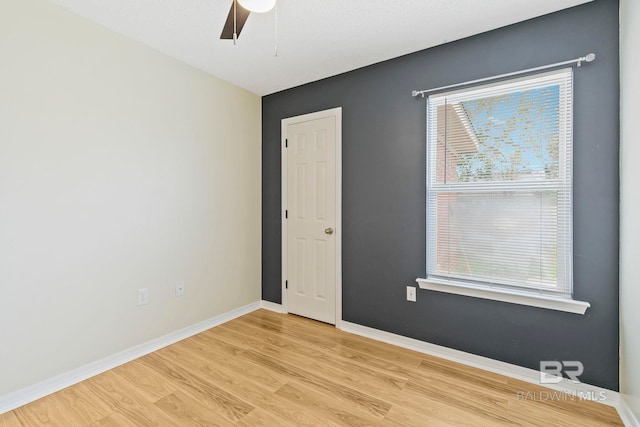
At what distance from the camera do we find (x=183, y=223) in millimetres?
2781

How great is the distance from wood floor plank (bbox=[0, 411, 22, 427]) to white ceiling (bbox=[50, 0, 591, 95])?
98.2 inches

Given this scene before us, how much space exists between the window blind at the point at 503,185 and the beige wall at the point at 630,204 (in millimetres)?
250

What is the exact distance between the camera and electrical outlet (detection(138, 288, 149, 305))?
247 centimetres

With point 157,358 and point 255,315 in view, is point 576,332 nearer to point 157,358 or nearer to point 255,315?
point 255,315

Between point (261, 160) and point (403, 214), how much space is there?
1790mm

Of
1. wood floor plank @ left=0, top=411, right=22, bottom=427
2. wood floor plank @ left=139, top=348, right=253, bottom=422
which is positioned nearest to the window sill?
wood floor plank @ left=139, top=348, right=253, bottom=422

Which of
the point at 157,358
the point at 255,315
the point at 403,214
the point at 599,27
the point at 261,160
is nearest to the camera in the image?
the point at 599,27

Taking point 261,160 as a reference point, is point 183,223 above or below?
Answer: below

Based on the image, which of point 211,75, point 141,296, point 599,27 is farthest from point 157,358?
point 599,27

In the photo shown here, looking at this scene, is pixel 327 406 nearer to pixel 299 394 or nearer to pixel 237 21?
pixel 299 394

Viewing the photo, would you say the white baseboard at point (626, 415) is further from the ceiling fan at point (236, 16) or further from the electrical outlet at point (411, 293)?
the ceiling fan at point (236, 16)

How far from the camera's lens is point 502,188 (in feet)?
7.16

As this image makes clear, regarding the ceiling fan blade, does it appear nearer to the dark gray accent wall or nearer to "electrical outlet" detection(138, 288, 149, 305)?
the dark gray accent wall

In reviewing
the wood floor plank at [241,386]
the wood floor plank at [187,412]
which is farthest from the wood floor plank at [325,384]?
the wood floor plank at [187,412]
